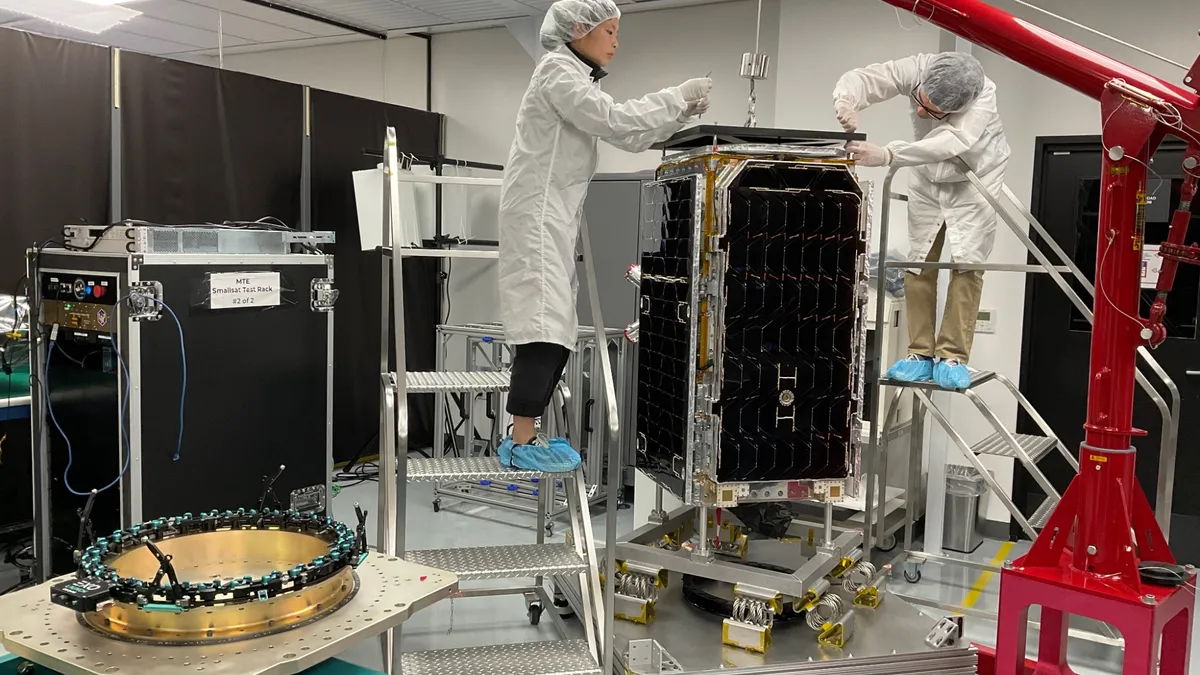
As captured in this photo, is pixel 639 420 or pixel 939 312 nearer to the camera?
pixel 639 420

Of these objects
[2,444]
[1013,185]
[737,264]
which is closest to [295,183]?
[2,444]

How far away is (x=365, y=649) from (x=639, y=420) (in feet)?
4.30

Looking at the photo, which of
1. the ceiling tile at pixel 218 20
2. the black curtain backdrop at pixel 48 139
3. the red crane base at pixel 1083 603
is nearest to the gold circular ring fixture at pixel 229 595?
the red crane base at pixel 1083 603

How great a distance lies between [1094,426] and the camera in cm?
256

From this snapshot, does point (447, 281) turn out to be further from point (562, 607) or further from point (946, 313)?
point (946, 313)

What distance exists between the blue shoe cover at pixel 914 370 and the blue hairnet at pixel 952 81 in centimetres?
99

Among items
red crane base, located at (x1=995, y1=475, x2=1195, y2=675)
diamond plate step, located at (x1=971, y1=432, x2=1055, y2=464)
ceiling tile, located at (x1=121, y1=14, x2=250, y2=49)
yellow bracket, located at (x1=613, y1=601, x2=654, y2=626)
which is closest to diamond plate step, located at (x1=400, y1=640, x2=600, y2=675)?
yellow bracket, located at (x1=613, y1=601, x2=654, y2=626)

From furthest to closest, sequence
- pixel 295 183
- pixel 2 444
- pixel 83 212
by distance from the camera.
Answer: pixel 295 183
pixel 83 212
pixel 2 444

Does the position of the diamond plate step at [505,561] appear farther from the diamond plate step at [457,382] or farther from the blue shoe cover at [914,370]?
the blue shoe cover at [914,370]

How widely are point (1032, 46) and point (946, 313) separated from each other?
1.34m

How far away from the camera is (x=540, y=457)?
2846 mm

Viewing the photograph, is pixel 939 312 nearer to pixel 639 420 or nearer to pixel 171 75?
pixel 639 420

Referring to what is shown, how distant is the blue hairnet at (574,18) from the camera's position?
9.00ft

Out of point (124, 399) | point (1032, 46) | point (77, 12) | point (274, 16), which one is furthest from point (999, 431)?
point (77, 12)
